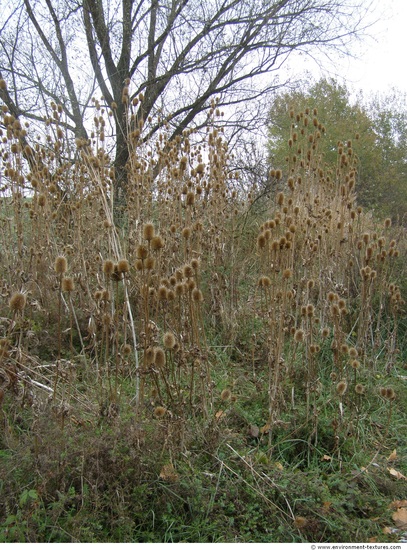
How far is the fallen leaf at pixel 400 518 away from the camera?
1.98 m

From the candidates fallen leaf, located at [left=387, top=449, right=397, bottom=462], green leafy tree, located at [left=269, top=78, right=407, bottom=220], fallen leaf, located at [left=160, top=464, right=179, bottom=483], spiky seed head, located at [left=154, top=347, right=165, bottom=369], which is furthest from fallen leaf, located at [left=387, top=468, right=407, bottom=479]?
green leafy tree, located at [left=269, top=78, right=407, bottom=220]

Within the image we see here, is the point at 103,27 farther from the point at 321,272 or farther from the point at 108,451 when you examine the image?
the point at 108,451

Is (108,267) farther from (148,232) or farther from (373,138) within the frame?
(373,138)

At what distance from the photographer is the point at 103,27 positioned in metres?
8.59

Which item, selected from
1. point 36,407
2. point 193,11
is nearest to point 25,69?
point 193,11

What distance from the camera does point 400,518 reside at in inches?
79.7

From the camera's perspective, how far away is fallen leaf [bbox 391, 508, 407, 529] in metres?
1.98

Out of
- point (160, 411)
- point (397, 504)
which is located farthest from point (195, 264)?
point (397, 504)

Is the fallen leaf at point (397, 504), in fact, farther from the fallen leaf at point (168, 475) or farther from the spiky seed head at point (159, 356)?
the spiky seed head at point (159, 356)

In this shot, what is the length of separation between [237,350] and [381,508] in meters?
1.65

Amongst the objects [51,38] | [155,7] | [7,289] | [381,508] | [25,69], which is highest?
[155,7]

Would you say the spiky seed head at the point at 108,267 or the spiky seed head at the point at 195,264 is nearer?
the spiky seed head at the point at 108,267

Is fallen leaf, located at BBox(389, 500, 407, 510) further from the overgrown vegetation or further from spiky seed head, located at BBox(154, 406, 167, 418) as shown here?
spiky seed head, located at BBox(154, 406, 167, 418)

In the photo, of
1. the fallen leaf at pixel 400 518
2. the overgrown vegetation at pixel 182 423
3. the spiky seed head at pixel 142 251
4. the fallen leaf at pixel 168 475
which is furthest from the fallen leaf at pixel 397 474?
the spiky seed head at pixel 142 251
